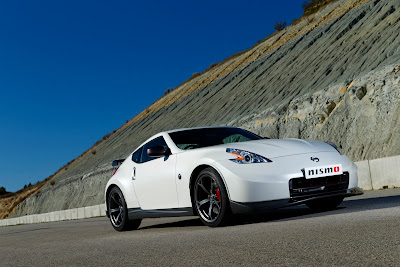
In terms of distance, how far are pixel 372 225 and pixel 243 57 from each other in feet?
143

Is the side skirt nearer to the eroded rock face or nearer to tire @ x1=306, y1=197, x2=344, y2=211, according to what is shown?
tire @ x1=306, y1=197, x2=344, y2=211

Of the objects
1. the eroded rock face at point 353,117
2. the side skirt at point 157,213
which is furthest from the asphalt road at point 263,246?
the eroded rock face at point 353,117

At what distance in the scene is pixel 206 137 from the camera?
880 cm

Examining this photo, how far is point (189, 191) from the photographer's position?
794 centimetres

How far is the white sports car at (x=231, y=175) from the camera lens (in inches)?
283

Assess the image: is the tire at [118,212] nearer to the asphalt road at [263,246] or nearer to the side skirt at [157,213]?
the side skirt at [157,213]

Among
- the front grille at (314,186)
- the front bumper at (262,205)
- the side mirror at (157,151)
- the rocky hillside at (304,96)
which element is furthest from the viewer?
the rocky hillside at (304,96)

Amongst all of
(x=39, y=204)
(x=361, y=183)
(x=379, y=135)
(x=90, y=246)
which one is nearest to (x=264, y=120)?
(x=379, y=135)

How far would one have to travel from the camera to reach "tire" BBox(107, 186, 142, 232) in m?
9.52

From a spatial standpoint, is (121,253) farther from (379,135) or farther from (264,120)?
(264,120)

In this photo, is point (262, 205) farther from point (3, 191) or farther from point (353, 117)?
point (3, 191)

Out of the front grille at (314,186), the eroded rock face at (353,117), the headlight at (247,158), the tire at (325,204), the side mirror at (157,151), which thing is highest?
the eroded rock face at (353,117)

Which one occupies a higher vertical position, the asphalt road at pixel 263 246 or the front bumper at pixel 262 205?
the front bumper at pixel 262 205

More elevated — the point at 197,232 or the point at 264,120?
the point at 264,120
